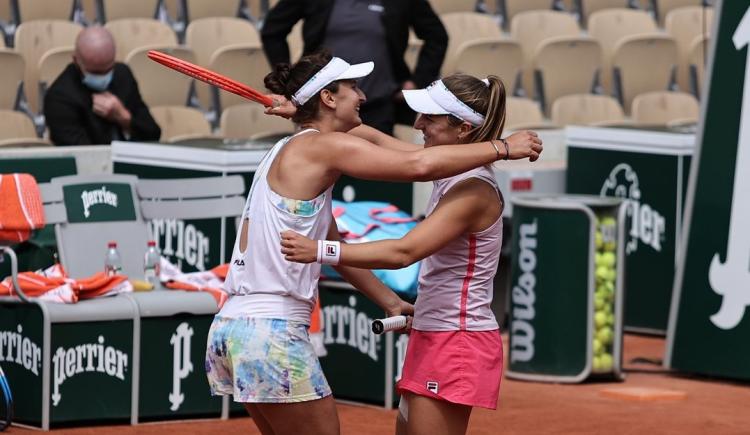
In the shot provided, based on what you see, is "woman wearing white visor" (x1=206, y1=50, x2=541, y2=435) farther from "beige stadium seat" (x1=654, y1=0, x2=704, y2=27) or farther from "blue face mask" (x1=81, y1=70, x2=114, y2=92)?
"beige stadium seat" (x1=654, y1=0, x2=704, y2=27)

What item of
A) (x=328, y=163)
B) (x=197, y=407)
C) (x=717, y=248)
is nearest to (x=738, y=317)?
(x=717, y=248)

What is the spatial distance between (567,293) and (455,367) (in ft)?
12.4

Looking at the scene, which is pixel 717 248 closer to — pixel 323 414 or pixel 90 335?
pixel 90 335

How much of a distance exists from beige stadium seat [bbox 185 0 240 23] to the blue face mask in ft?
8.87

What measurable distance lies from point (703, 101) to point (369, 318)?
2.20 m

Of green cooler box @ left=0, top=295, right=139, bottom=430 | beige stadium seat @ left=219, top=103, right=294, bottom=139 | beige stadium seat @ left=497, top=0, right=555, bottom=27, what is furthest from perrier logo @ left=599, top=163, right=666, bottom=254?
beige stadium seat @ left=497, top=0, right=555, bottom=27

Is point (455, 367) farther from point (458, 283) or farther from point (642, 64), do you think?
point (642, 64)

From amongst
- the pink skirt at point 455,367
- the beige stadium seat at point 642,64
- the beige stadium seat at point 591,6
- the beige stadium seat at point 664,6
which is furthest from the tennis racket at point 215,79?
the beige stadium seat at point 664,6

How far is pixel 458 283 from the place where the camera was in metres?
4.92

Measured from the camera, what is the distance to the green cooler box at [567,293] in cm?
859

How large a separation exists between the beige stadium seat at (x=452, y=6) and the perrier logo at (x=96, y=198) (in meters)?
5.50

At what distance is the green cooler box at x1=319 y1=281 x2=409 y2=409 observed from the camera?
25.5 ft

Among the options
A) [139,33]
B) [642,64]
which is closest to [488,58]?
[642,64]

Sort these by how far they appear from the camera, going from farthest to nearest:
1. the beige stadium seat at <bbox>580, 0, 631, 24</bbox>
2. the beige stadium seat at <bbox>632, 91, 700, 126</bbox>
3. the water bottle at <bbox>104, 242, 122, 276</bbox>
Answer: the beige stadium seat at <bbox>580, 0, 631, 24</bbox> < the beige stadium seat at <bbox>632, 91, 700, 126</bbox> < the water bottle at <bbox>104, 242, 122, 276</bbox>
